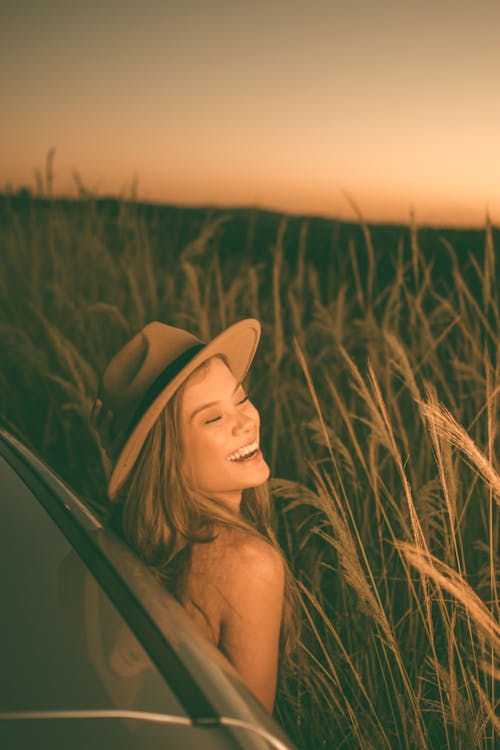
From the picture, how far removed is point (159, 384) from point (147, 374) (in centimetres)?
4

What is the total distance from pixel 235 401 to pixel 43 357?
194 cm

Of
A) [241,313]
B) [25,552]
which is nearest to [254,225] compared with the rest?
[241,313]

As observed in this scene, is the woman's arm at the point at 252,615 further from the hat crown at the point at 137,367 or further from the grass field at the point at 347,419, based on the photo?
the hat crown at the point at 137,367

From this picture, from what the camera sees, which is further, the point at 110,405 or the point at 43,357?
the point at 43,357

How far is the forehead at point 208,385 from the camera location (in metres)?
1.34

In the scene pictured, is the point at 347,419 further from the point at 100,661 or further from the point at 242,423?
the point at 100,661

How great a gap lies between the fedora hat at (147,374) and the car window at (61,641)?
13.1 inches

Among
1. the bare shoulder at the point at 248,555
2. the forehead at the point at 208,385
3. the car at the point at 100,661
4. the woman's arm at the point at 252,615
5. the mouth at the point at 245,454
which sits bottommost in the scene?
the woman's arm at the point at 252,615

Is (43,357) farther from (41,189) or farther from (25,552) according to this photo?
(25,552)

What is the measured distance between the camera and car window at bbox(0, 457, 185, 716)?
26.5 inches

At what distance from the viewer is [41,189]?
4.12 metres

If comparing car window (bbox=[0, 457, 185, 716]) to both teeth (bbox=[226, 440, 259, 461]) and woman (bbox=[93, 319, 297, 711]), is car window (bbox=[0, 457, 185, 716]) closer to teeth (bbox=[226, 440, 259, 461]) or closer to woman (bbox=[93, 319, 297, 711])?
woman (bbox=[93, 319, 297, 711])

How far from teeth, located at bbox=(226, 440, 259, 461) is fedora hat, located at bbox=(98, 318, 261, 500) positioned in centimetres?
16

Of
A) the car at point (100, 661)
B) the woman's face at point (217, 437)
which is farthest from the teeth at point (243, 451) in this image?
the car at point (100, 661)
